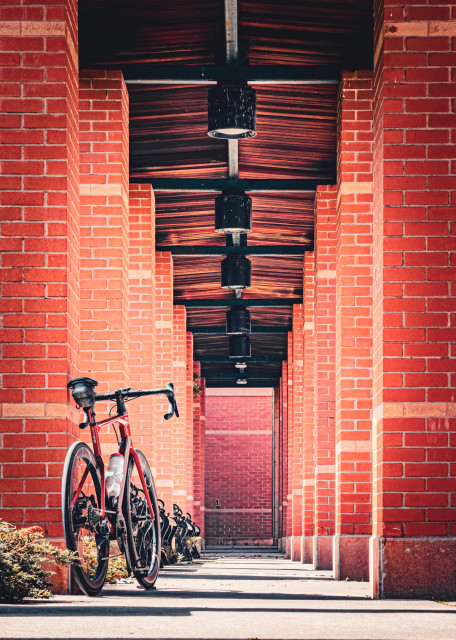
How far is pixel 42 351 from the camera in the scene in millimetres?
7453

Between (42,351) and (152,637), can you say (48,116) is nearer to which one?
(42,351)

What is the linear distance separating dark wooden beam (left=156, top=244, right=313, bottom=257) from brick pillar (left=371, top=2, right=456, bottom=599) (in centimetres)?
968

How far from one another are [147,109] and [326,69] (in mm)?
2015

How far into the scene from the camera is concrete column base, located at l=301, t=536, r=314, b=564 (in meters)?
17.5

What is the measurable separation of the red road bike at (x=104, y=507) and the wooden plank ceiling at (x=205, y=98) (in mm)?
3841

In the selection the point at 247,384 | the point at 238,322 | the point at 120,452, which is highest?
the point at 238,322

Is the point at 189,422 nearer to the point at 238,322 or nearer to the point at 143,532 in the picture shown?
the point at 238,322

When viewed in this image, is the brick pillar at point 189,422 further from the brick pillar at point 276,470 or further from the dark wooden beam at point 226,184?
the brick pillar at point 276,470

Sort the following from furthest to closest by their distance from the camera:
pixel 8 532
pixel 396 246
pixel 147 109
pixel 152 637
Result: pixel 147 109 < pixel 396 246 < pixel 8 532 < pixel 152 637

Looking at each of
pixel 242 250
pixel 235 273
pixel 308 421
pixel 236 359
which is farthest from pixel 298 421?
pixel 236 359

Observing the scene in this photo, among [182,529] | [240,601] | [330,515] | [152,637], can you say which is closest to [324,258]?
[330,515]

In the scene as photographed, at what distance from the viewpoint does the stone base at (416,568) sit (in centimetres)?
691

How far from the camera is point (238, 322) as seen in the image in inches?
750

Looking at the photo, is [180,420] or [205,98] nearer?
[205,98]
